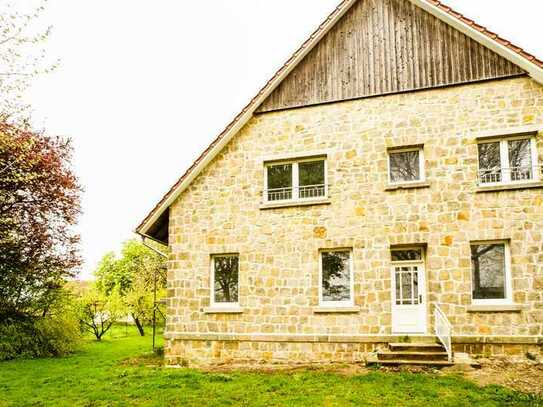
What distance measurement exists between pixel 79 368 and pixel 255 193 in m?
6.97

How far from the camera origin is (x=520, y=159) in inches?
451

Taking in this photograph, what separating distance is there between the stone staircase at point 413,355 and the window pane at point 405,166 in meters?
4.01

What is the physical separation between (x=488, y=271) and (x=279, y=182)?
5629 mm

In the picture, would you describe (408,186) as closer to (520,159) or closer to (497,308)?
(520,159)

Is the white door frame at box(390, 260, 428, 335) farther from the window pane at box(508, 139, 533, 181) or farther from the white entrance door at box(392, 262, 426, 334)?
the window pane at box(508, 139, 533, 181)

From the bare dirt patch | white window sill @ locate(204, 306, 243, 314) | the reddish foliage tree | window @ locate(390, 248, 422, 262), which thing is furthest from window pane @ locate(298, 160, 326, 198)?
the reddish foliage tree

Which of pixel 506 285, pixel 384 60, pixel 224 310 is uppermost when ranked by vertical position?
pixel 384 60

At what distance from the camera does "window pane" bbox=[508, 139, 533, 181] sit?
11.4 m

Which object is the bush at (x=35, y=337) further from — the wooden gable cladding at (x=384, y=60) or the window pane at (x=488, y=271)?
the window pane at (x=488, y=271)

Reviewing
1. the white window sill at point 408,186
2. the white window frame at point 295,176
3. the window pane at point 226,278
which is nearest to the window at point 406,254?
the white window sill at point 408,186

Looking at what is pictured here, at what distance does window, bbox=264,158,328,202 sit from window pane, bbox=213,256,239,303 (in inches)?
78.6

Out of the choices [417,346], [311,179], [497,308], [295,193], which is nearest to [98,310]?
[295,193]

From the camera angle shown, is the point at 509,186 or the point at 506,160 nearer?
the point at 509,186

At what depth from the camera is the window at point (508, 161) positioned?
11344 mm
